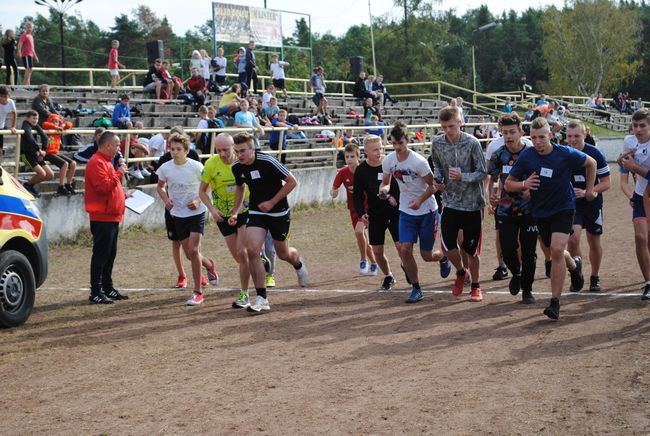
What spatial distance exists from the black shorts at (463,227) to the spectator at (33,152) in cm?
769

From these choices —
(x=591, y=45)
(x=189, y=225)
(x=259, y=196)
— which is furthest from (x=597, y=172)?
(x=591, y=45)

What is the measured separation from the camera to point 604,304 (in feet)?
30.2

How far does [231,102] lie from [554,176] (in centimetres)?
1443

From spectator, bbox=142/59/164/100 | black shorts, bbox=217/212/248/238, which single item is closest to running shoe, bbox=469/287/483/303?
black shorts, bbox=217/212/248/238

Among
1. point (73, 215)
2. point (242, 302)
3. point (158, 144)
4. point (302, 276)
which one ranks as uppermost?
point (158, 144)

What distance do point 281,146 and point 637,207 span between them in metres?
11.5

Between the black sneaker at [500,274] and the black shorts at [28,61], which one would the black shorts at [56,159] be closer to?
the black sneaker at [500,274]

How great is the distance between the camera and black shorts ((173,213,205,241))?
10312 millimetres

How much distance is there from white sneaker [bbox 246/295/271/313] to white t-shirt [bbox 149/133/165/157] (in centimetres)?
823

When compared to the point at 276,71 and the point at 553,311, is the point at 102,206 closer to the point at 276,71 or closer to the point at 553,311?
the point at 553,311

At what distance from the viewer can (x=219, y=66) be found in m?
27.2

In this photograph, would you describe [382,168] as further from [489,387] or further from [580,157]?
[489,387]

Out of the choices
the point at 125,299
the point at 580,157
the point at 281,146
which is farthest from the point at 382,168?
the point at 281,146

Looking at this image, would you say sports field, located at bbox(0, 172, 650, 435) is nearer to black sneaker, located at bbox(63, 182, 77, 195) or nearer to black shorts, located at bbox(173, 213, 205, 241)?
black shorts, located at bbox(173, 213, 205, 241)
